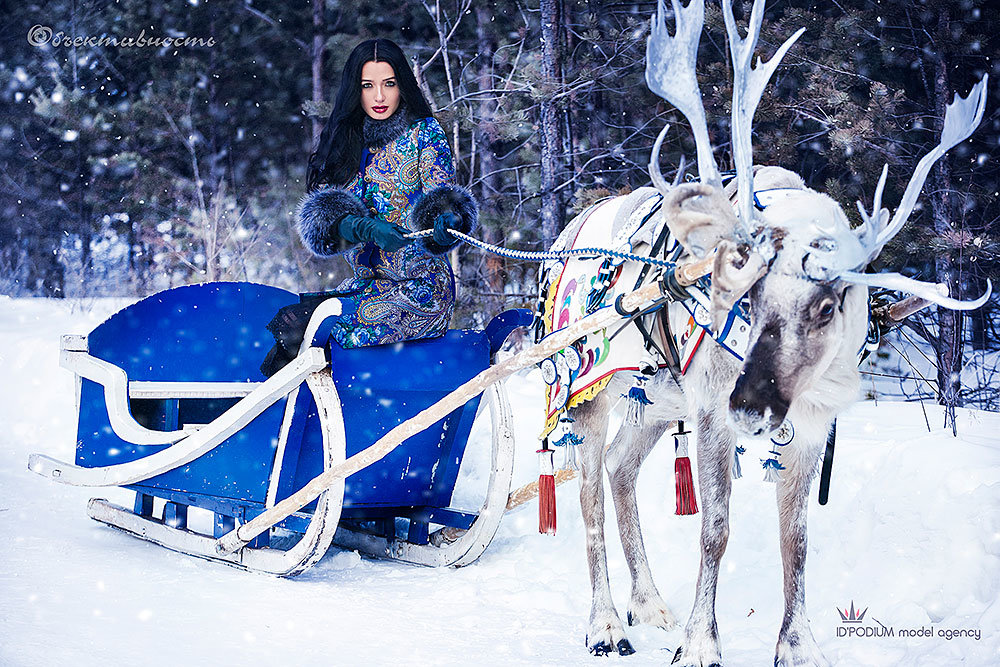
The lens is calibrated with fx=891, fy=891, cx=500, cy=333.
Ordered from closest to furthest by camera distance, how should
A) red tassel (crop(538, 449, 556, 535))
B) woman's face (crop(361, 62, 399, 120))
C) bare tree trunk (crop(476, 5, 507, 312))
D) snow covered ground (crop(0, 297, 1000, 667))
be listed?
→ snow covered ground (crop(0, 297, 1000, 667))
red tassel (crop(538, 449, 556, 535))
woman's face (crop(361, 62, 399, 120))
bare tree trunk (crop(476, 5, 507, 312))

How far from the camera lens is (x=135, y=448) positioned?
13.4 ft

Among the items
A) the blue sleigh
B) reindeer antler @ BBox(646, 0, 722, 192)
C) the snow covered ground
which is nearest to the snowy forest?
reindeer antler @ BBox(646, 0, 722, 192)

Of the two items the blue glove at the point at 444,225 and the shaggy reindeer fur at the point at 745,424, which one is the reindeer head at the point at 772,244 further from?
the blue glove at the point at 444,225

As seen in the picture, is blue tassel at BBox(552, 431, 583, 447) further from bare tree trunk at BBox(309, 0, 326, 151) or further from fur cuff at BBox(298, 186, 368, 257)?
bare tree trunk at BBox(309, 0, 326, 151)

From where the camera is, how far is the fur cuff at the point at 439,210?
3648 millimetres

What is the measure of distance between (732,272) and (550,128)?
494 centimetres

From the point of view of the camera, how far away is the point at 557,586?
3.69 meters

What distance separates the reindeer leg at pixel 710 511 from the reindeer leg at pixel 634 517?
1.69 ft

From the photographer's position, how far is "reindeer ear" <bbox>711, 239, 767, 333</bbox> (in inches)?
91.2

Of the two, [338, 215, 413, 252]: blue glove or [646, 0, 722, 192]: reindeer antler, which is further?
[338, 215, 413, 252]: blue glove

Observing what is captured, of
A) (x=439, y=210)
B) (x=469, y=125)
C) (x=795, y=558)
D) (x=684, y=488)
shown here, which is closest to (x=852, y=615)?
(x=795, y=558)

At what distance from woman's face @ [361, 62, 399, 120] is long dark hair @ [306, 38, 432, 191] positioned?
2 cm

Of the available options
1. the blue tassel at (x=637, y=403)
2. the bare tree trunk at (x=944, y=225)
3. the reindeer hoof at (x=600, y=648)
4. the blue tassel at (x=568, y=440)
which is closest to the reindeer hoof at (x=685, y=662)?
the reindeer hoof at (x=600, y=648)

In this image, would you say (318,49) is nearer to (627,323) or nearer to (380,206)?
(380,206)
